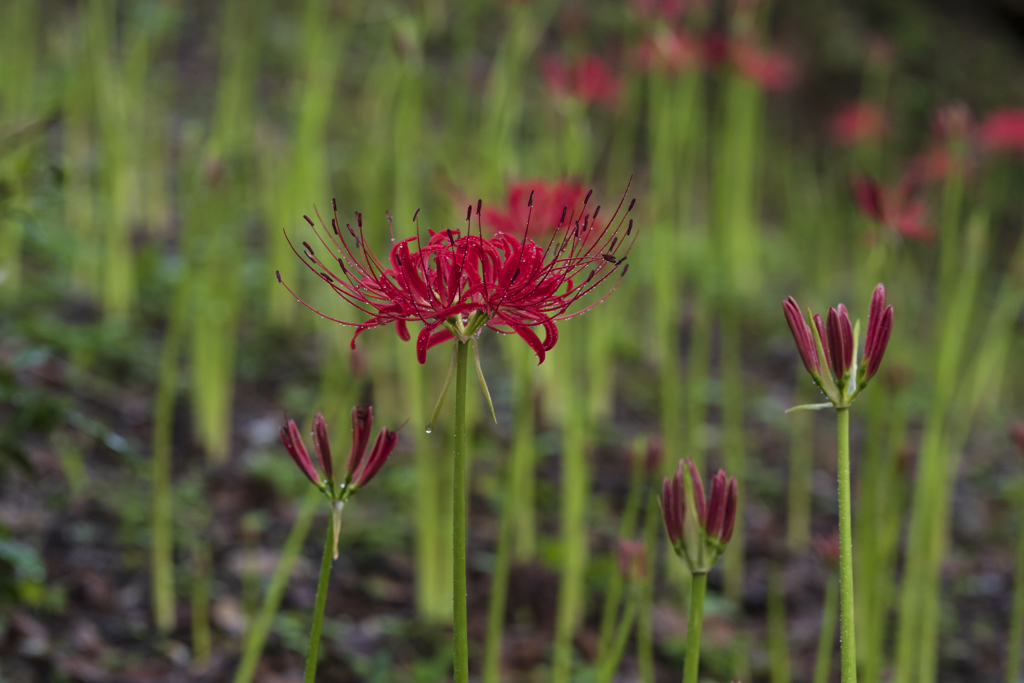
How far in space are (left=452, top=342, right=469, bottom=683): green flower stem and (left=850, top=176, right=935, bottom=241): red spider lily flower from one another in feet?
2.64

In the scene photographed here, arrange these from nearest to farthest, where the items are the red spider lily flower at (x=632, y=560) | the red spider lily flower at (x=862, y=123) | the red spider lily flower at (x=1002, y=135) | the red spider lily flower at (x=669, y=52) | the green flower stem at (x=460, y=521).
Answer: the green flower stem at (x=460, y=521) < the red spider lily flower at (x=632, y=560) < the red spider lily flower at (x=669, y=52) < the red spider lily flower at (x=1002, y=135) < the red spider lily flower at (x=862, y=123)

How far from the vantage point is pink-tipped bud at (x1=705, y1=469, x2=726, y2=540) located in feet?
2.55

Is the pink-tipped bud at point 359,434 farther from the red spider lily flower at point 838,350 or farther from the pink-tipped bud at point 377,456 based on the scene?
the red spider lily flower at point 838,350

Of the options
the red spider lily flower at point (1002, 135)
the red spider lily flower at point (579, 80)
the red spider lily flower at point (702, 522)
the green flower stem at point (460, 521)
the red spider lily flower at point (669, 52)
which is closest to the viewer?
the green flower stem at point (460, 521)

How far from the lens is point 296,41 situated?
4.93 metres

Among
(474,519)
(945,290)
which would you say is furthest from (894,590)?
(474,519)

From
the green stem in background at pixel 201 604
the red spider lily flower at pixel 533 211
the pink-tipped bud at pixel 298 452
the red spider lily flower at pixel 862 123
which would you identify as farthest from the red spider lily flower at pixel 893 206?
the red spider lily flower at pixel 862 123

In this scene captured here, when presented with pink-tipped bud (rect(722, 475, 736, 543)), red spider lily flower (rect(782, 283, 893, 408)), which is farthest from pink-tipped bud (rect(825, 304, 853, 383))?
pink-tipped bud (rect(722, 475, 736, 543))

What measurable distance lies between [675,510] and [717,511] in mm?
36

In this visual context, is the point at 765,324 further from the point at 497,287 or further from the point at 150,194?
the point at 497,287

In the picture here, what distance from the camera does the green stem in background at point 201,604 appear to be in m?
1.57

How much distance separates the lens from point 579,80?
2.08m

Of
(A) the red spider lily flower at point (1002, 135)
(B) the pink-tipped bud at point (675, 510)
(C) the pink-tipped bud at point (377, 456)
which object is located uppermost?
(A) the red spider lily flower at point (1002, 135)

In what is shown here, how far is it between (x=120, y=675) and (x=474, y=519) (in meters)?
0.89
